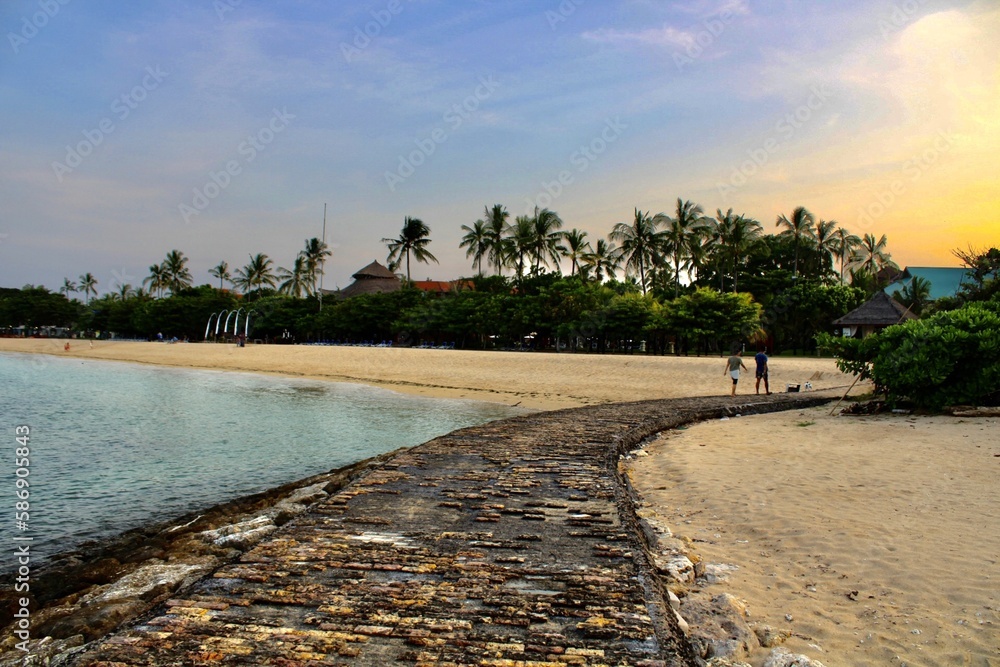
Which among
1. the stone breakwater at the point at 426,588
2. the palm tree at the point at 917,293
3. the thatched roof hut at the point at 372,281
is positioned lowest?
the stone breakwater at the point at 426,588

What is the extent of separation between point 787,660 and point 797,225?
50705 mm

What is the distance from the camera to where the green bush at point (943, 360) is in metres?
11.2

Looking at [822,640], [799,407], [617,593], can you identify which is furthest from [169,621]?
[799,407]

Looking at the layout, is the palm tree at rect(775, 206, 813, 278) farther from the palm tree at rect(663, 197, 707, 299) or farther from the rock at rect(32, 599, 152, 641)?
the rock at rect(32, 599, 152, 641)

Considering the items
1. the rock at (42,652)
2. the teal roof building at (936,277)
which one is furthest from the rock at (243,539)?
the teal roof building at (936,277)

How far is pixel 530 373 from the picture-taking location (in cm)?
2619

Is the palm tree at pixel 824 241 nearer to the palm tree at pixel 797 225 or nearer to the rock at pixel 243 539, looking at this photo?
the palm tree at pixel 797 225

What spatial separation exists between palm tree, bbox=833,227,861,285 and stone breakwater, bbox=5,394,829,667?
1972 inches

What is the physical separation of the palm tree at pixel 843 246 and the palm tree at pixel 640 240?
48.5 ft

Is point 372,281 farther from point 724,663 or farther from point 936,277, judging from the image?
point 724,663

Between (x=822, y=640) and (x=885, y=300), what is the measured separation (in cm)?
3897

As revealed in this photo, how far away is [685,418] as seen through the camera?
12742mm

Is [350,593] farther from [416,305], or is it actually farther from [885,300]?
[416,305]

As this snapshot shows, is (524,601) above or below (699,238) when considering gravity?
below
